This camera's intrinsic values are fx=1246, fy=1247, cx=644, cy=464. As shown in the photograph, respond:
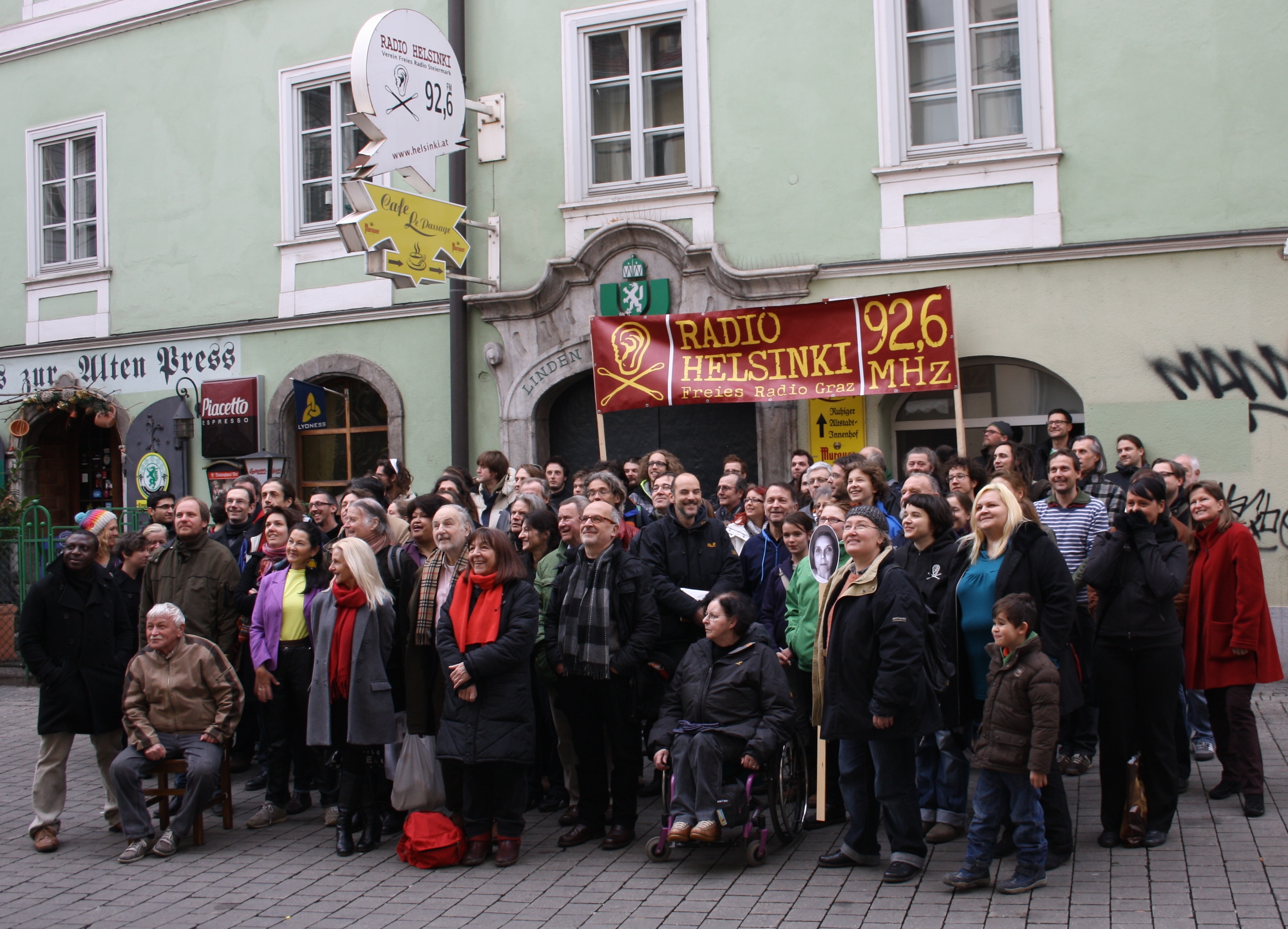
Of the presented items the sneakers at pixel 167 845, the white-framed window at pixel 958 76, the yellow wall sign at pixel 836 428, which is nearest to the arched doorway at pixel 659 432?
the yellow wall sign at pixel 836 428

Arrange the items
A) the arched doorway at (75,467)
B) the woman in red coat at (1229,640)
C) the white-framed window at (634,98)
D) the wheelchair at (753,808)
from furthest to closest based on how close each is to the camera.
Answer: the arched doorway at (75,467) → the white-framed window at (634,98) → the woman in red coat at (1229,640) → the wheelchair at (753,808)

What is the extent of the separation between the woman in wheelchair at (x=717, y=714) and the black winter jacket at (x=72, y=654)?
322 cm

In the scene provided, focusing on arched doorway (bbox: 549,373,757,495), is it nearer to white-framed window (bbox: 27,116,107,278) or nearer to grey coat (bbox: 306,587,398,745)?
grey coat (bbox: 306,587,398,745)

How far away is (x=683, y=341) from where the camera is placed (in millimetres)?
11078

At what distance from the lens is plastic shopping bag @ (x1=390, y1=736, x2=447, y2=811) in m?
6.30

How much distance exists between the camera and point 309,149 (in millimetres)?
13688

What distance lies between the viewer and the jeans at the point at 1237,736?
20.3ft

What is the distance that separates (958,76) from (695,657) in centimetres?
674

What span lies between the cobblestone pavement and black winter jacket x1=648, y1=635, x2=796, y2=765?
0.63 metres

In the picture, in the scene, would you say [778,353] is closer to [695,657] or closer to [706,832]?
[695,657]

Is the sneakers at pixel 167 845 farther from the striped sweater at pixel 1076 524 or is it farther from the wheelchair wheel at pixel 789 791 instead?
the striped sweater at pixel 1076 524

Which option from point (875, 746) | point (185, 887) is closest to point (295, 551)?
point (185, 887)

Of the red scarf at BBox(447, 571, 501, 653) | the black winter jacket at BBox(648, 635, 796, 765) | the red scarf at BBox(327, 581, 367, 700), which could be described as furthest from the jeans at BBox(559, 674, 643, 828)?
the red scarf at BBox(327, 581, 367, 700)

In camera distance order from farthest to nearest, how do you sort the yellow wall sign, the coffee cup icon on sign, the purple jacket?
1. the coffee cup icon on sign
2. the yellow wall sign
3. the purple jacket
